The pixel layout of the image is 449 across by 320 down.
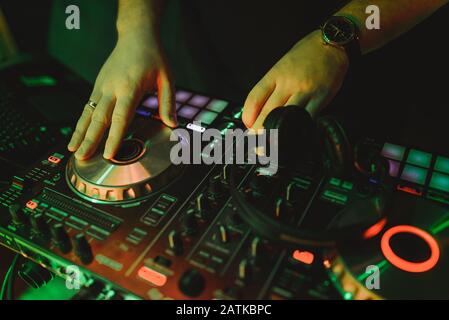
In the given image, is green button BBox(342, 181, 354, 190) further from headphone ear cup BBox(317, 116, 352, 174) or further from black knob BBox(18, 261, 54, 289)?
black knob BBox(18, 261, 54, 289)

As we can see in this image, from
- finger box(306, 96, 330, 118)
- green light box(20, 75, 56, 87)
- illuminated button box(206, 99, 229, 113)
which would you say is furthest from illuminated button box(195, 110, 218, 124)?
green light box(20, 75, 56, 87)

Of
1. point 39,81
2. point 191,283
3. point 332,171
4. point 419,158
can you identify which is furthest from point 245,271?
point 39,81

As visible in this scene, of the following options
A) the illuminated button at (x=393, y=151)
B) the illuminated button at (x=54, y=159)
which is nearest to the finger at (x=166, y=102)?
the illuminated button at (x=54, y=159)

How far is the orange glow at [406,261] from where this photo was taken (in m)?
0.63

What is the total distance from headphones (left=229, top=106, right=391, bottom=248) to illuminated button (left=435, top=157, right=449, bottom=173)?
17 centimetres

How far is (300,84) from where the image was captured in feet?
3.00

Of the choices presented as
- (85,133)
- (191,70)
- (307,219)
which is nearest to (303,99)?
(307,219)

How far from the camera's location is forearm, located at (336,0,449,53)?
98 centimetres

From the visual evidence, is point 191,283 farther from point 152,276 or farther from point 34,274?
point 34,274

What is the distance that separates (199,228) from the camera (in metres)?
→ 0.74

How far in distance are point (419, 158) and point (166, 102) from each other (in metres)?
0.59

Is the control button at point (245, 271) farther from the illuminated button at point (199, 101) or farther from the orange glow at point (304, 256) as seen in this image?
the illuminated button at point (199, 101)
